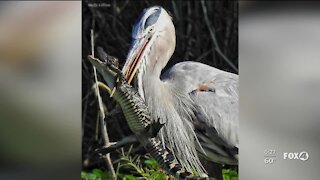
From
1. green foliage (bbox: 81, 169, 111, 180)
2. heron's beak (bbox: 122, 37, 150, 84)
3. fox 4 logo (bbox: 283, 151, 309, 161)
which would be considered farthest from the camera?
green foliage (bbox: 81, 169, 111, 180)

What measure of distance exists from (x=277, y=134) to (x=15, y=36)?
207 cm

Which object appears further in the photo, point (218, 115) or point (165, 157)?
point (165, 157)

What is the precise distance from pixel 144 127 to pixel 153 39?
2.13 feet

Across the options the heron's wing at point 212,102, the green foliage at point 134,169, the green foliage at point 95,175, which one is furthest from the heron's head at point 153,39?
the green foliage at point 95,175

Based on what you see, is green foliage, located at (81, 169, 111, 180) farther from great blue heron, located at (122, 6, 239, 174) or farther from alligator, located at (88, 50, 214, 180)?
great blue heron, located at (122, 6, 239, 174)

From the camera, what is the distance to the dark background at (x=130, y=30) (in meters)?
4.31

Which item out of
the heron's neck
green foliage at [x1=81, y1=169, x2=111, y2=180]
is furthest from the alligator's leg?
the heron's neck

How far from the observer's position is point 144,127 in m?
4.36

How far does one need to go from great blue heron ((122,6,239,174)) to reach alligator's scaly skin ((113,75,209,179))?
0.15 feet

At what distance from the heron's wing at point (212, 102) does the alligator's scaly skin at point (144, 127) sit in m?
0.25

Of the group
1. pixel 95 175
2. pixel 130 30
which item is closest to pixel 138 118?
pixel 95 175

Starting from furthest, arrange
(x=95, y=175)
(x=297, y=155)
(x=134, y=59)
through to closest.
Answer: (x=95, y=175) < (x=134, y=59) < (x=297, y=155)

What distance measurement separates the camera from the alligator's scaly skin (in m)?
4.36

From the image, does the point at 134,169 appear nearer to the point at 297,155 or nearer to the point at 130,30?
the point at 130,30
